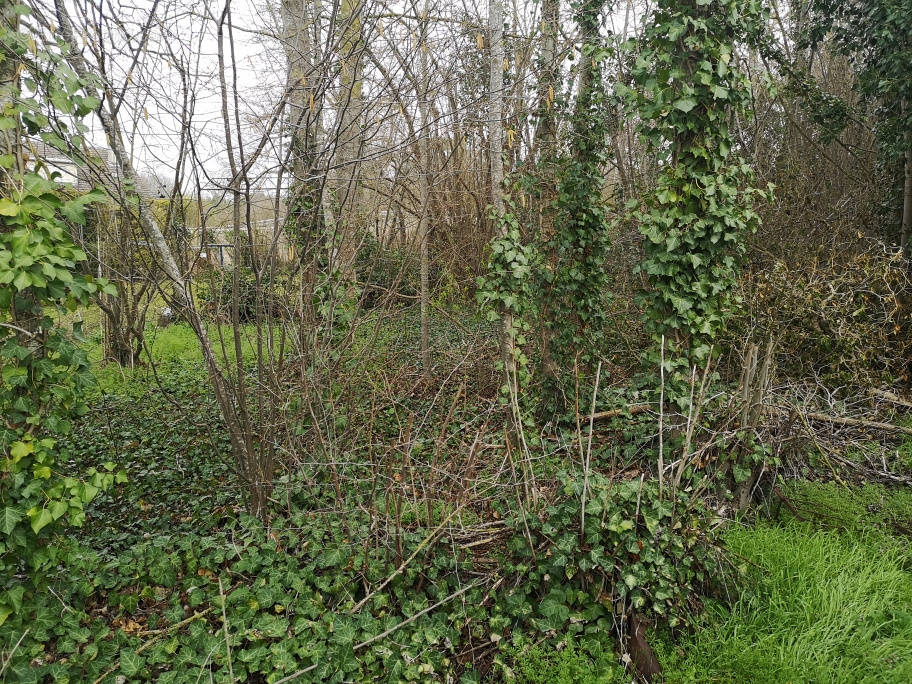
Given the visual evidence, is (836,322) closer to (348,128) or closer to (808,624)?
(808,624)

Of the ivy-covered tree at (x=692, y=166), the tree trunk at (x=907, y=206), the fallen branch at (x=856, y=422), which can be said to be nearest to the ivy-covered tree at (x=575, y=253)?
the ivy-covered tree at (x=692, y=166)

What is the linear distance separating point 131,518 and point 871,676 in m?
4.43

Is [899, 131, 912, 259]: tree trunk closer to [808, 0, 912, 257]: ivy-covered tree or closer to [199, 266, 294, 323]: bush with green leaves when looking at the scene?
[808, 0, 912, 257]: ivy-covered tree

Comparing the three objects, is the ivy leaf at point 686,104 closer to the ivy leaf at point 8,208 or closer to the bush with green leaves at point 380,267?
the bush with green leaves at point 380,267

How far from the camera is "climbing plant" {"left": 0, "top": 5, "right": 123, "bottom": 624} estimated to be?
6.95 ft

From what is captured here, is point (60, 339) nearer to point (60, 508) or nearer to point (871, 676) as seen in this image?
point (60, 508)

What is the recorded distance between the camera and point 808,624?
89.1 inches

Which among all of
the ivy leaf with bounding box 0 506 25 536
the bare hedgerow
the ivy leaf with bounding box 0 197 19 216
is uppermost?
the ivy leaf with bounding box 0 197 19 216

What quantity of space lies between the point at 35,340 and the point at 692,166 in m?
3.80

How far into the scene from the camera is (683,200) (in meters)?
3.64

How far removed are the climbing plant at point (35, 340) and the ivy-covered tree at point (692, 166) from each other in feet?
10.6

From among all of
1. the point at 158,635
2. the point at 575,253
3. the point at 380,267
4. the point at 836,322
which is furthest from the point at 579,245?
the point at 380,267

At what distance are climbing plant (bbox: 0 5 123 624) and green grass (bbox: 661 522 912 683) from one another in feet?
8.87

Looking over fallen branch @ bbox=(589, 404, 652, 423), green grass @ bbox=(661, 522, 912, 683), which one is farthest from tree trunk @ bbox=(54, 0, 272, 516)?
fallen branch @ bbox=(589, 404, 652, 423)
